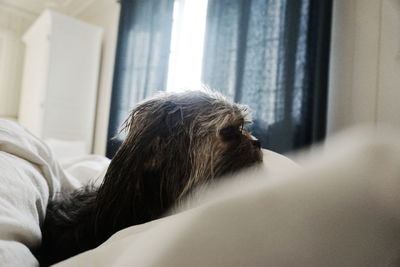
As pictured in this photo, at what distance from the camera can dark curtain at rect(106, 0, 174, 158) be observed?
2932 mm

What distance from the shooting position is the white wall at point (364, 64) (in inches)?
71.4

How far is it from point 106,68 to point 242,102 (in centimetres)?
221

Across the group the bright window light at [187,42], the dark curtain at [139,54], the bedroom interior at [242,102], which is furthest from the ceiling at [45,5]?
the bright window light at [187,42]

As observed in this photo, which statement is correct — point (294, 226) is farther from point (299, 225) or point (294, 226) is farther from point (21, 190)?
point (21, 190)

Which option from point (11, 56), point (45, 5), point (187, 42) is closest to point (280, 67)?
point (187, 42)

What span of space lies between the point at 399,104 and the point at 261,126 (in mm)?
777

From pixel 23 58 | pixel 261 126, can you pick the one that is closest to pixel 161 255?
pixel 261 126

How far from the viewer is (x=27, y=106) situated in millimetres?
3842

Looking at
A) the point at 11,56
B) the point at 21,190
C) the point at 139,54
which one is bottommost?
the point at 21,190

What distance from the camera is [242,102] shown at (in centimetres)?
217

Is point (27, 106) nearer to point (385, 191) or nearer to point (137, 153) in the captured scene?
point (137, 153)

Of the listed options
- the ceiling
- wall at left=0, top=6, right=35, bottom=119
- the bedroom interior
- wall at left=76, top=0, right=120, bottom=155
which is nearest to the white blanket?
the bedroom interior

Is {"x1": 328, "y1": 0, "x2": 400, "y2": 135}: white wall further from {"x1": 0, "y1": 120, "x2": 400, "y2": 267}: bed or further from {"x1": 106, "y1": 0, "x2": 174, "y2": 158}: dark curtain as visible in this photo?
{"x1": 0, "y1": 120, "x2": 400, "y2": 267}: bed

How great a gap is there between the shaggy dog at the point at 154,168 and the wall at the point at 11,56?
4223 millimetres
